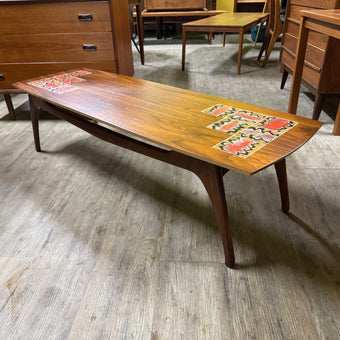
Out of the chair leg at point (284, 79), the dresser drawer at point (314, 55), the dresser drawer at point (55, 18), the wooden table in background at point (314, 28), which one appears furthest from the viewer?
the chair leg at point (284, 79)

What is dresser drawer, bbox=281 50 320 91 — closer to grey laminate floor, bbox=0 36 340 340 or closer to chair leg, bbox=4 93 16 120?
grey laminate floor, bbox=0 36 340 340

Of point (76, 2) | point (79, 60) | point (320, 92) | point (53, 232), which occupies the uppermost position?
point (76, 2)

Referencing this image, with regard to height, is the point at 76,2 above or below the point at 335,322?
above

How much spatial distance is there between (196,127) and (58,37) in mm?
1588

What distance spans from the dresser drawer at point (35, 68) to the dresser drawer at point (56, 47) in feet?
0.11

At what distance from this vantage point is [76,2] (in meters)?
2.07

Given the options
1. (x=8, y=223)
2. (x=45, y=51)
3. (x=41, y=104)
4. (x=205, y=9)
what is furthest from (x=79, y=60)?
(x=205, y=9)

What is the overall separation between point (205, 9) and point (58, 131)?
394 centimetres

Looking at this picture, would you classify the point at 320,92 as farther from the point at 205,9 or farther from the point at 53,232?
the point at 205,9

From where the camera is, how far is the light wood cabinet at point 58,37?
6.88 feet

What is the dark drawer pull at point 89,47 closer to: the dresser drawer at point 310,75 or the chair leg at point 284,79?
the dresser drawer at point 310,75

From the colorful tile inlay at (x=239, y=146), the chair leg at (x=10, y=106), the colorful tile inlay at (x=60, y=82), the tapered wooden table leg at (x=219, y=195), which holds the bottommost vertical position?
the chair leg at (x=10, y=106)

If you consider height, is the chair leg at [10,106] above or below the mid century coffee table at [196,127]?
below

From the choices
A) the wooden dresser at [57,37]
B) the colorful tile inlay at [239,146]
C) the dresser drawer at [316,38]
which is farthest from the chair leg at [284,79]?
the colorful tile inlay at [239,146]
